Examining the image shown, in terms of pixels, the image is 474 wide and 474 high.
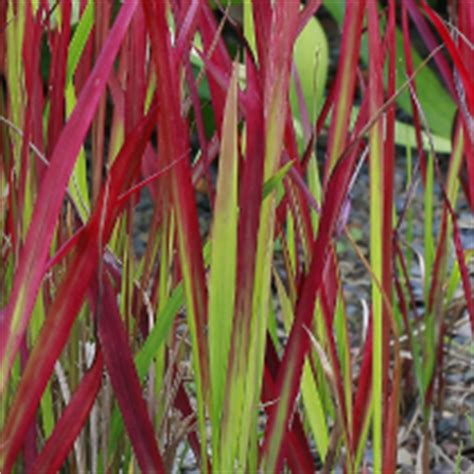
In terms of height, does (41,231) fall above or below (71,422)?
above

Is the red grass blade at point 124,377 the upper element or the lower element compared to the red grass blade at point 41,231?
lower

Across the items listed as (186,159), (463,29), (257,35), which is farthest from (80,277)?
(463,29)

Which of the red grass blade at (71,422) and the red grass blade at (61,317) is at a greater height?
the red grass blade at (61,317)

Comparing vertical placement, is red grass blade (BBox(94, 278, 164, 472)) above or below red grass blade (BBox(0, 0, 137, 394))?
below

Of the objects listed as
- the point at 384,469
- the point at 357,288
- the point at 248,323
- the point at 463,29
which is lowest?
the point at 357,288

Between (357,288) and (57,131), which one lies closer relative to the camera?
(57,131)

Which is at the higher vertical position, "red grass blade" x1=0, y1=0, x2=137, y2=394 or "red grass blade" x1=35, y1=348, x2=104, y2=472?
"red grass blade" x1=0, y1=0, x2=137, y2=394

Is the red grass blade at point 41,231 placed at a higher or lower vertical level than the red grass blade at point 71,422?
higher

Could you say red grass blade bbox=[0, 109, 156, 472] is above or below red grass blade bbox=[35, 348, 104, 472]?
above

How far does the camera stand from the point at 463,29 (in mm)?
681

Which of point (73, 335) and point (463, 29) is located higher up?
point (463, 29)

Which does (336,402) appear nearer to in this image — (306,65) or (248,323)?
(248,323)

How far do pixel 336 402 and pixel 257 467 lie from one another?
6 cm

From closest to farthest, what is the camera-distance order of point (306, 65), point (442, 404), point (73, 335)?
point (73, 335) → point (442, 404) → point (306, 65)
